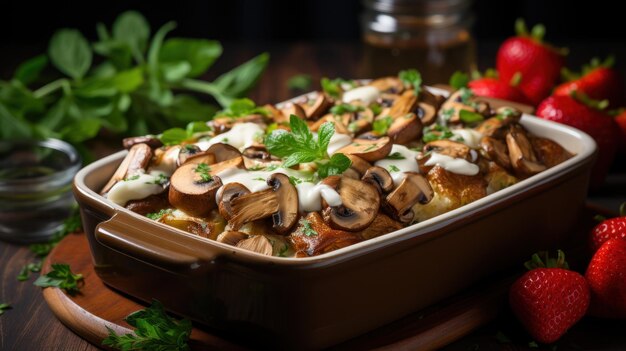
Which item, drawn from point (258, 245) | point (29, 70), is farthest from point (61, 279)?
Result: point (29, 70)

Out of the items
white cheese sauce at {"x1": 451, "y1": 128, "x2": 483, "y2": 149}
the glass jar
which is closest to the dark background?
the glass jar

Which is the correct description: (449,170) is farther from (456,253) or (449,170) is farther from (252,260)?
(252,260)

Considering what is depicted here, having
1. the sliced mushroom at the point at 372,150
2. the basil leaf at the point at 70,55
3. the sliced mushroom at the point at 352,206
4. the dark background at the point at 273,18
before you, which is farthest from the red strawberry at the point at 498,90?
the dark background at the point at 273,18

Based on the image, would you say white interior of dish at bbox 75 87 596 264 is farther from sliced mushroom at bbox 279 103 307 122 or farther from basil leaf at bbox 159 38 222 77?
basil leaf at bbox 159 38 222 77

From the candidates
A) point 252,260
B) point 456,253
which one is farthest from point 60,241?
point 456,253

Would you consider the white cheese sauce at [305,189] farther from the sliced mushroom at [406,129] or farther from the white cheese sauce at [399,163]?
the sliced mushroom at [406,129]

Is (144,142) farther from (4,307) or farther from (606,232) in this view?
(606,232)
